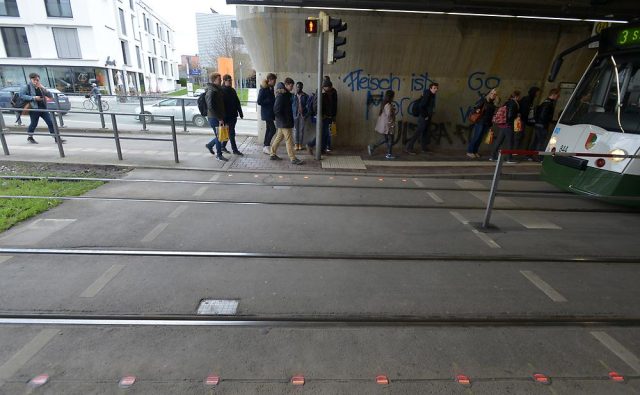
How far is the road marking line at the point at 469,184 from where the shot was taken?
24.1 ft

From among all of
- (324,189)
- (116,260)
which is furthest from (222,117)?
(116,260)

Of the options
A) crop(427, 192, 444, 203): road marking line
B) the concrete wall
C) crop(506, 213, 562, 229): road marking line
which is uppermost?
the concrete wall

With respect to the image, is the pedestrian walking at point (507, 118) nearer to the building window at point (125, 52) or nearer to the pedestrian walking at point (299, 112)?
the pedestrian walking at point (299, 112)

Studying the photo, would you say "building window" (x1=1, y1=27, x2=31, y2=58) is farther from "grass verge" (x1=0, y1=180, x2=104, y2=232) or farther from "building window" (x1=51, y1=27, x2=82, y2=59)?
"grass verge" (x1=0, y1=180, x2=104, y2=232)

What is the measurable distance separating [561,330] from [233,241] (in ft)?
11.8

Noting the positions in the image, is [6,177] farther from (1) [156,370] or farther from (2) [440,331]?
(2) [440,331]

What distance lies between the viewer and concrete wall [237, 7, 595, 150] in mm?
9305

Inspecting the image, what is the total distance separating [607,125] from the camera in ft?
18.8

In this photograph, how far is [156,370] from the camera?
2455 mm

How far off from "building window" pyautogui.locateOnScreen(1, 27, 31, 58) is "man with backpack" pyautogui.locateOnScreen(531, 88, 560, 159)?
131ft

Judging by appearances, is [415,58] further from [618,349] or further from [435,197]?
[618,349]

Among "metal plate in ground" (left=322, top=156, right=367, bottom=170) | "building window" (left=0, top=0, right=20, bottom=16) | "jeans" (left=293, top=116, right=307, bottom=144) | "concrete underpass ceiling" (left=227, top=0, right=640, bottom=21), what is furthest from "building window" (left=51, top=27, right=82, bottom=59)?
"metal plate in ground" (left=322, top=156, right=367, bottom=170)

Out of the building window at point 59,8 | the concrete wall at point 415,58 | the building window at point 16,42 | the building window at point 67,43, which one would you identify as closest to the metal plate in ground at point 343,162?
the concrete wall at point 415,58

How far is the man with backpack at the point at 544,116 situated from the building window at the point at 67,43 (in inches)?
1473
